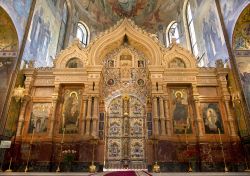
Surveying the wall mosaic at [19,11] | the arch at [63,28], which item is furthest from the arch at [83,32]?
the wall mosaic at [19,11]

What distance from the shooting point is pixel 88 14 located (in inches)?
835

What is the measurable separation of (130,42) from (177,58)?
3.21 meters

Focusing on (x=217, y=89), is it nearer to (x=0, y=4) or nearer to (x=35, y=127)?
(x=35, y=127)

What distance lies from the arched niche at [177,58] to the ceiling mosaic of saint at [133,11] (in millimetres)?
9891

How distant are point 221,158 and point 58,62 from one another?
10290 millimetres

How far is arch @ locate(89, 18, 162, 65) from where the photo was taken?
39.4 ft

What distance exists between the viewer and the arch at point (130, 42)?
12.0m

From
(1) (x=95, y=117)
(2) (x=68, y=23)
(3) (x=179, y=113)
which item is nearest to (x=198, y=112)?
(3) (x=179, y=113)

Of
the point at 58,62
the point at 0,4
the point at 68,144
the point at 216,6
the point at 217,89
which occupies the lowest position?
the point at 68,144

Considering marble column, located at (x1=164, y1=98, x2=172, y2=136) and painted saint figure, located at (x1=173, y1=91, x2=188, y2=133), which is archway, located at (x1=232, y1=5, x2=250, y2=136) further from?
marble column, located at (x1=164, y1=98, x2=172, y2=136)

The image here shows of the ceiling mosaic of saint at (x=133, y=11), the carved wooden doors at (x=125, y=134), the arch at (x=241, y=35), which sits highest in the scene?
the ceiling mosaic of saint at (x=133, y=11)

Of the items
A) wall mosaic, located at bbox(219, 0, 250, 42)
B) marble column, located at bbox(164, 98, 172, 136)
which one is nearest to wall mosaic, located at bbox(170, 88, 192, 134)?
marble column, located at bbox(164, 98, 172, 136)

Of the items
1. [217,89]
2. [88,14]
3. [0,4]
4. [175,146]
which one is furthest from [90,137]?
[88,14]

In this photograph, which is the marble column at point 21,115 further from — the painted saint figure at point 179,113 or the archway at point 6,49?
the painted saint figure at point 179,113
